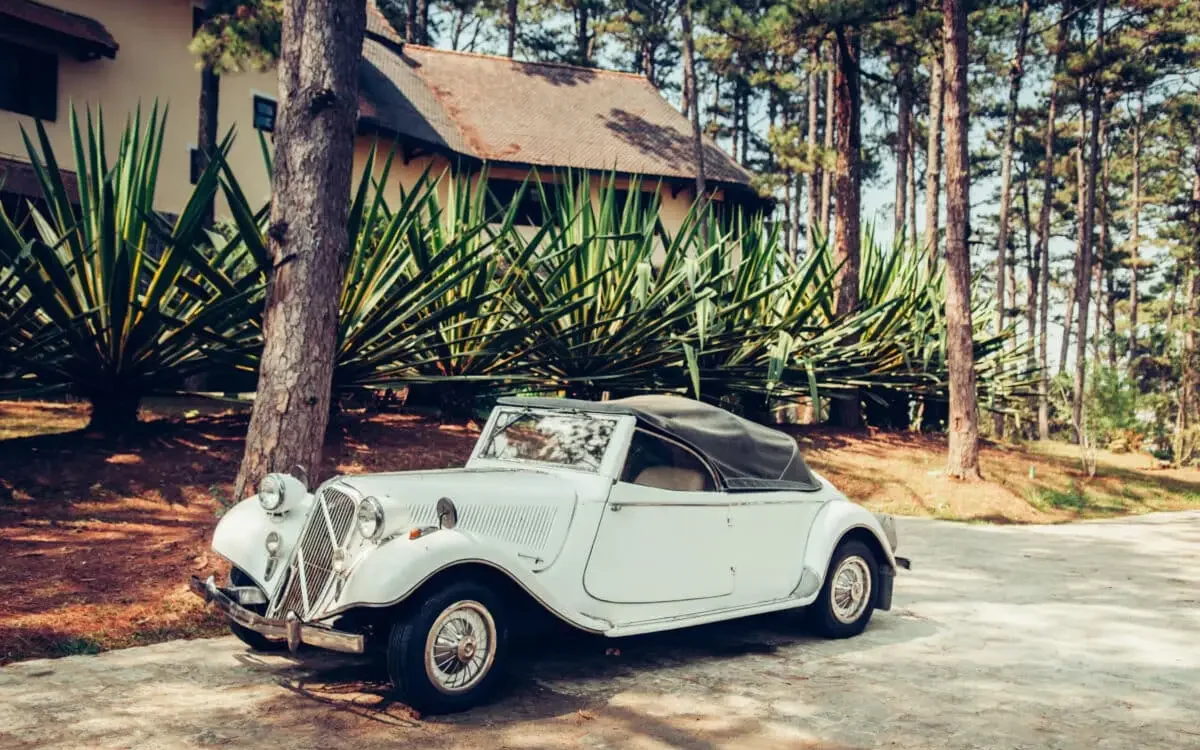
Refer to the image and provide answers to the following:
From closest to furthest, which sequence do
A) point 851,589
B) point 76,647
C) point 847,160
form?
point 76,647
point 851,589
point 847,160

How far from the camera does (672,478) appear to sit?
597 centimetres

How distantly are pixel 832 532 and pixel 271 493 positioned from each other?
3.31 metres

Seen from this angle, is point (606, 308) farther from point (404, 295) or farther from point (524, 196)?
point (524, 196)

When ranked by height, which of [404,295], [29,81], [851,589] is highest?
[29,81]

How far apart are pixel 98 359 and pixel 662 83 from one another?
42.0 metres

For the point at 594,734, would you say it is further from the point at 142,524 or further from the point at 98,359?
the point at 98,359

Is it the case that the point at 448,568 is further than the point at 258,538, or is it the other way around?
the point at 258,538

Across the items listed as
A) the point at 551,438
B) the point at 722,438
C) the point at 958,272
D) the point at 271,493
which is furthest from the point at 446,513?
the point at 958,272

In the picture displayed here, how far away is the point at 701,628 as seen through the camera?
6.81 m

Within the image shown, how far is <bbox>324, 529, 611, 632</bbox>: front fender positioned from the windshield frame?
934mm

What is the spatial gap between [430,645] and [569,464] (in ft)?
4.96

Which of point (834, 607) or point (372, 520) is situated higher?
point (372, 520)

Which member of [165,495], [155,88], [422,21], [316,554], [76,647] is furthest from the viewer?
[422,21]

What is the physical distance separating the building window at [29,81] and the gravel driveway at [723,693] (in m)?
15.3
